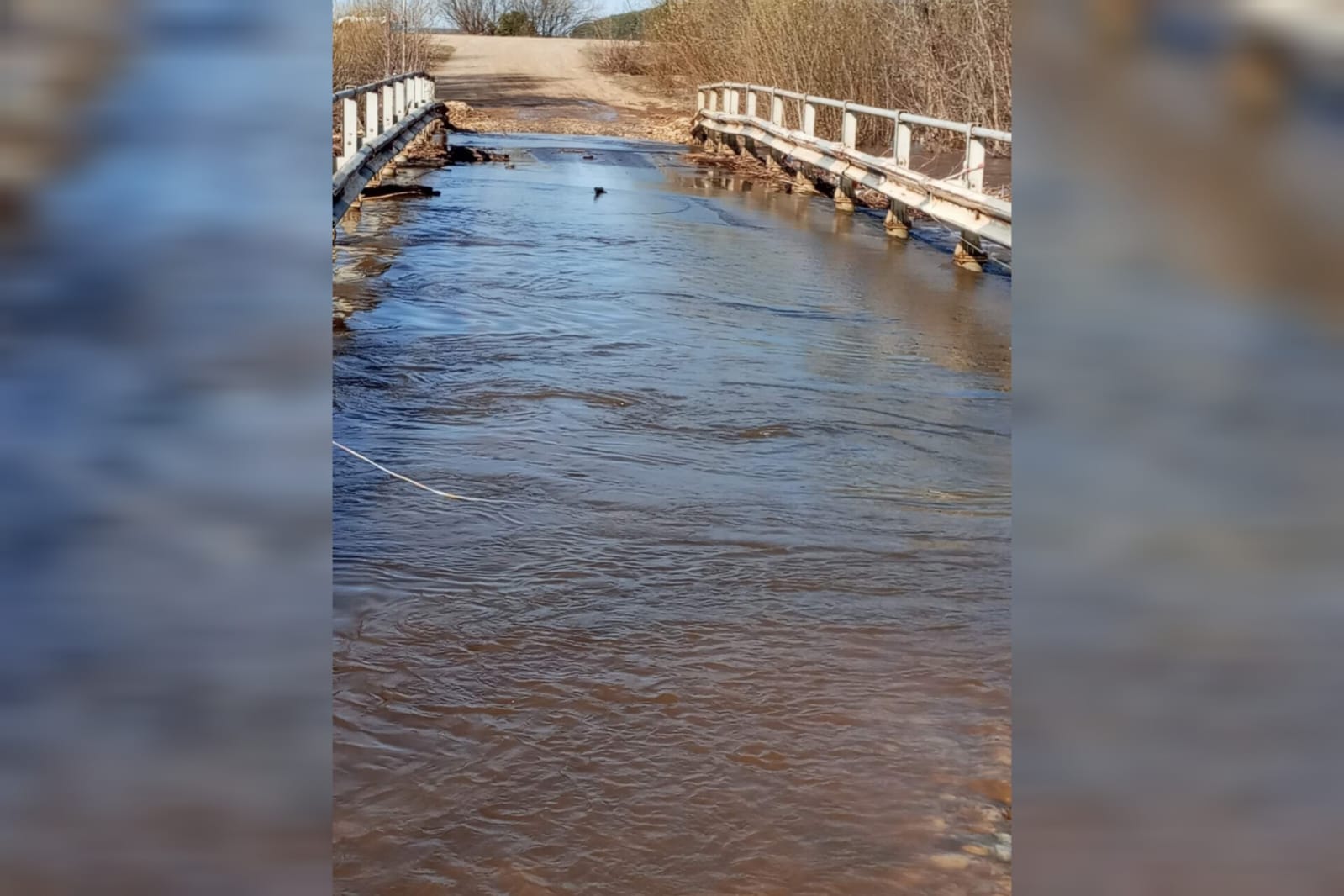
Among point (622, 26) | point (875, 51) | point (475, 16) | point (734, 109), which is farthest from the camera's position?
point (475, 16)

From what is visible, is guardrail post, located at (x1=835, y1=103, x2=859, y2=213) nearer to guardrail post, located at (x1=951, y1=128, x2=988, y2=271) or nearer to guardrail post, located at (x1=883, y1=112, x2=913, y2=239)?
guardrail post, located at (x1=883, y1=112, x2=913, y2=239)

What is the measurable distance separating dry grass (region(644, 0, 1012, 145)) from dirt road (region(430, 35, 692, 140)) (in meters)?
2.78

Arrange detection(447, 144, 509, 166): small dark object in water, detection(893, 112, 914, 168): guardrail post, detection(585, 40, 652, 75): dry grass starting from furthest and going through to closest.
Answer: detection(585, 40, 652, 75): dry grass → detection(447, 144, 509, 166): small dark object in water → detection(893, 112, 914, 168): guardrail post

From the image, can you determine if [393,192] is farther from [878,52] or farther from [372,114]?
[878,52]

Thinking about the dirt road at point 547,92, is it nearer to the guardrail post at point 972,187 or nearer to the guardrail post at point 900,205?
the guardrail post at point 900,205

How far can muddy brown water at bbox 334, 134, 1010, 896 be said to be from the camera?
2.61 metres

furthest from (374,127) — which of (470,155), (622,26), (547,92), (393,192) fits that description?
(622,26)

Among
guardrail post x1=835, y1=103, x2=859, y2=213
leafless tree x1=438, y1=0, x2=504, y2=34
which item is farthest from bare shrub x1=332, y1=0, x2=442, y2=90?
leafless tree x1=438, y1=0, x2=504, y2=34

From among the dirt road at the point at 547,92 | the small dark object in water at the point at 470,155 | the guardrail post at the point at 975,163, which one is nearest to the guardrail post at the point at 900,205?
the guardrail post at the point at 975,163

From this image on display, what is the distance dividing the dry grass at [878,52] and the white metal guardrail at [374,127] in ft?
17.8

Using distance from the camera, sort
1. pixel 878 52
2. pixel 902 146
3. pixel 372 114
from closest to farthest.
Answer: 1. pixel 902 146
2. pixel 372 114
3. pixel 878 52
